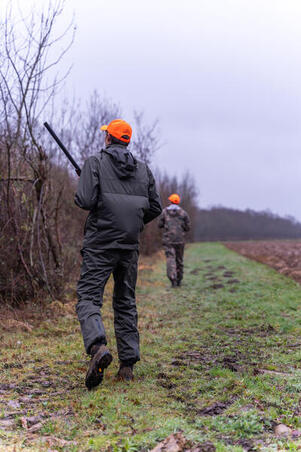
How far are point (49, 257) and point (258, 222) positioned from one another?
242ft

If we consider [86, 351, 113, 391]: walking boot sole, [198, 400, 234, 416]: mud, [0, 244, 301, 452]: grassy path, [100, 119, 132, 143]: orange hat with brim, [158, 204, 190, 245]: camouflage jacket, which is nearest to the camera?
[0, 244, 301, 452]: grassy path

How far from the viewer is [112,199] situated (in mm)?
3879

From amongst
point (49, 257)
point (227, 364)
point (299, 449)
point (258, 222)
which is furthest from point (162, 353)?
point (258, 222)

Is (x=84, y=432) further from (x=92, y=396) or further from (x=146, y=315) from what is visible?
(x=146, y=315)

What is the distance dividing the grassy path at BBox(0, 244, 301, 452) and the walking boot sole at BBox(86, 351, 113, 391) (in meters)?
0.13

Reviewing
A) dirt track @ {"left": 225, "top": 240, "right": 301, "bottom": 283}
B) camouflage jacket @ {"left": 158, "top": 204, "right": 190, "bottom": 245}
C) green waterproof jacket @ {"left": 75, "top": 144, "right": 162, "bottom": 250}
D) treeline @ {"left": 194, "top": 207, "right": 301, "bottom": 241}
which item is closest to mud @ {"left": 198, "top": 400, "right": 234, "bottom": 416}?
green waterproof jacket @ {"left": 75, "top": 144, "right": 162, "bottom": 250}

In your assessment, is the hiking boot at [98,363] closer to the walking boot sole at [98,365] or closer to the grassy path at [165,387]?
the walking boot sole at [98,365]

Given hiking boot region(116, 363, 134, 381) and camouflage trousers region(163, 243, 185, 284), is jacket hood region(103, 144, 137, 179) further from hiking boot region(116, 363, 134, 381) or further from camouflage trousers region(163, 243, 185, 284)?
camouflage trousers region(163, 243, 185, 284)

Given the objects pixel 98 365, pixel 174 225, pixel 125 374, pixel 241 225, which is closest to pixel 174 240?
pixel 174 225

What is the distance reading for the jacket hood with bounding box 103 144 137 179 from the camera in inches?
155

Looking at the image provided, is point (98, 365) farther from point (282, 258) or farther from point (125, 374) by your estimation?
point (282, 258)

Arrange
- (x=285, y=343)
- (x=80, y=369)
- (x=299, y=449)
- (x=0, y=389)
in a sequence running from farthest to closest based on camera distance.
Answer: (x=285, y=343) < (x=80, y=369) < (x=0, y=389) < (x=299, y=449)

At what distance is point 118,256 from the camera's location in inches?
156

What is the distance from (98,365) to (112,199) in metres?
1.36
